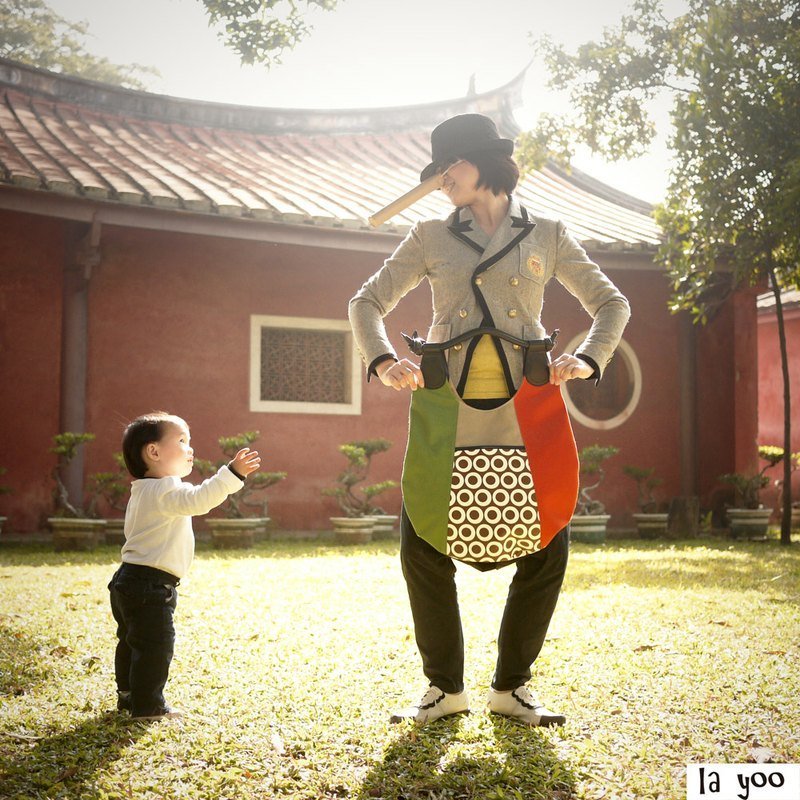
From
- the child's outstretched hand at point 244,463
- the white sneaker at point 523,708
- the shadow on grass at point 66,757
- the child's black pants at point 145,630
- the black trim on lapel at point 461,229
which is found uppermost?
the black trim on lapel at point 461,229

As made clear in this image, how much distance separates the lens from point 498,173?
285 centimetres

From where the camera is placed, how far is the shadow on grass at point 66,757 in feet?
7.43

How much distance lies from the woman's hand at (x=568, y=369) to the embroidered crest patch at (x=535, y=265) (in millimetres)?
314

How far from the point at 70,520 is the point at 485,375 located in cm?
629

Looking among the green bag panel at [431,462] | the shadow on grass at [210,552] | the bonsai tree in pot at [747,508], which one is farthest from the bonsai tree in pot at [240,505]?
the green bag panel at [431,462]

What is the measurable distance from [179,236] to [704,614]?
261 inches

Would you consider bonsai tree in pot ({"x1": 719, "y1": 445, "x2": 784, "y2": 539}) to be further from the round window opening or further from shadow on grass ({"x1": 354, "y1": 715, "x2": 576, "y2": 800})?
shadow on grass ({"x1": 354, "y1": 715, "x2": 576, "y2": 800})

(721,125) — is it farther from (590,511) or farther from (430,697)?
(430,697)

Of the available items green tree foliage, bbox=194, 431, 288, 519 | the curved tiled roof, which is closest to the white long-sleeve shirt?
green tree foliage, bbox=194, 431, 288, 519

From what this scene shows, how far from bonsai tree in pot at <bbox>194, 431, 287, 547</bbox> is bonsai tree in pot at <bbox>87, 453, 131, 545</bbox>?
0.70 metres

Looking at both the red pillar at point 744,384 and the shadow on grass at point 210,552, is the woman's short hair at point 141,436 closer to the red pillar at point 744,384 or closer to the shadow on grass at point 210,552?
the shadow on grass at point 210,552

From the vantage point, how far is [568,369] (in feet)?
8.62

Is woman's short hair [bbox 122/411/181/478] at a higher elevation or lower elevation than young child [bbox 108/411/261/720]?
higher

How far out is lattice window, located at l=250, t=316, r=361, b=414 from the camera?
9781 millimetres
